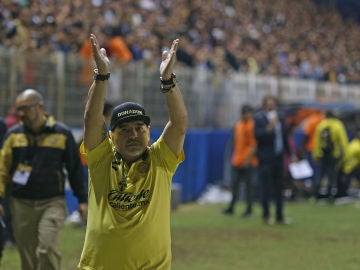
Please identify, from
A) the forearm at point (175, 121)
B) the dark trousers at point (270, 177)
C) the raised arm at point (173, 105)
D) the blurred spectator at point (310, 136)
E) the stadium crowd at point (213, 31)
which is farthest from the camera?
the blurred spectator at point (310, 136)

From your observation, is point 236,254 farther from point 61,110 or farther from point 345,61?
point 345,61

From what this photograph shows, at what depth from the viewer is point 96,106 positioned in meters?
6.00

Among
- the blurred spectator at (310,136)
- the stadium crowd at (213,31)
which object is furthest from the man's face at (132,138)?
the blurred spectator at (310,136)

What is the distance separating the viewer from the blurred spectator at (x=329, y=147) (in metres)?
21.0

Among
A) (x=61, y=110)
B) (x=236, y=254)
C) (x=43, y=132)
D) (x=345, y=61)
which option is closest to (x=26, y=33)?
(x=61, y=110)

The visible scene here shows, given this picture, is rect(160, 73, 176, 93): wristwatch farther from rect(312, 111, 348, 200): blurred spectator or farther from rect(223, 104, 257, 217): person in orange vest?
rect(312, 111, 348, 200): blurred spectator

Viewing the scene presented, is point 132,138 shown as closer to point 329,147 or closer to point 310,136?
point 329,147

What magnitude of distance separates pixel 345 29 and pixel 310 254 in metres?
29.8

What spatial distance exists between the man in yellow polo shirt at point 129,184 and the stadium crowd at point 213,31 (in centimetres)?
1015

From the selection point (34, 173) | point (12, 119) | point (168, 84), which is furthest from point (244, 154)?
point (168, 84)

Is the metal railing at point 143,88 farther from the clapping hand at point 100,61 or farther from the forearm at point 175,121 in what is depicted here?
the clapping hand at point 100,61

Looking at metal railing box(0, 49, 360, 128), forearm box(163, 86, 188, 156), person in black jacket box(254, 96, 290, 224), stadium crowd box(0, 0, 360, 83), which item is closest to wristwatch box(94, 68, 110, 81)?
forearm box(163, 86, 188, 156)

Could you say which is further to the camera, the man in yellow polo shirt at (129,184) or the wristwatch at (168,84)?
the man in yellow polo shirt at (129,184)

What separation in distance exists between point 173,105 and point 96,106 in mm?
488
